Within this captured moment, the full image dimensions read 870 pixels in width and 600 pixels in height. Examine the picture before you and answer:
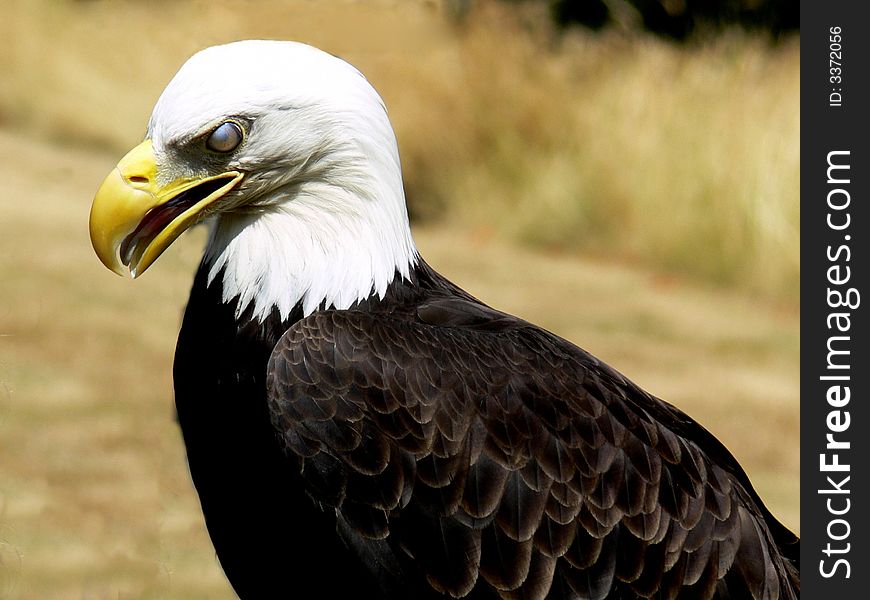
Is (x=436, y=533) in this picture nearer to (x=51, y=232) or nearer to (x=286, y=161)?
(x=286, y=161)

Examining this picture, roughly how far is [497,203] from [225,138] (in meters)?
8.95

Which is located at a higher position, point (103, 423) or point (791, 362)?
point (791, 362)

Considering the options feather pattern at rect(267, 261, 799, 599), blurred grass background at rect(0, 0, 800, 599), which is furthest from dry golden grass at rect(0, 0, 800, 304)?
feather pattern at rect(267, 261, 799, 599)

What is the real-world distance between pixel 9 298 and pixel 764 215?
625cm

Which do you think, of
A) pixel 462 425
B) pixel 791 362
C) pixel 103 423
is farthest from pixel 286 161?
pixel 791 362

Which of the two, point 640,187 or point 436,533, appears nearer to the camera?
point 436,533

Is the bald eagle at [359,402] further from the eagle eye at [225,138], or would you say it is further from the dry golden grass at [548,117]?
the dry golden grass at [548,117]

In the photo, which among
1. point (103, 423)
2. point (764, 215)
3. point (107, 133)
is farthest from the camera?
point (107, 133)

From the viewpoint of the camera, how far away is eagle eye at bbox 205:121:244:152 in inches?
129

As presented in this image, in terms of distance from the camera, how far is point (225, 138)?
329cm

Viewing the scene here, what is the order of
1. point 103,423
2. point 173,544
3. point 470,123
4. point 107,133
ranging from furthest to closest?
point 107,133 → point 470,123 → point 103,423 → point 173,544

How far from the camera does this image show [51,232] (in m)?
11.0

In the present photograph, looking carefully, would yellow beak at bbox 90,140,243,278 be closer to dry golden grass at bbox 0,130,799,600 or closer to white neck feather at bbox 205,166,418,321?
white neck feather at bbox 205,166,418,321

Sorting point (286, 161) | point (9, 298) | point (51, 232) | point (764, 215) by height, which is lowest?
point (286, 161)
